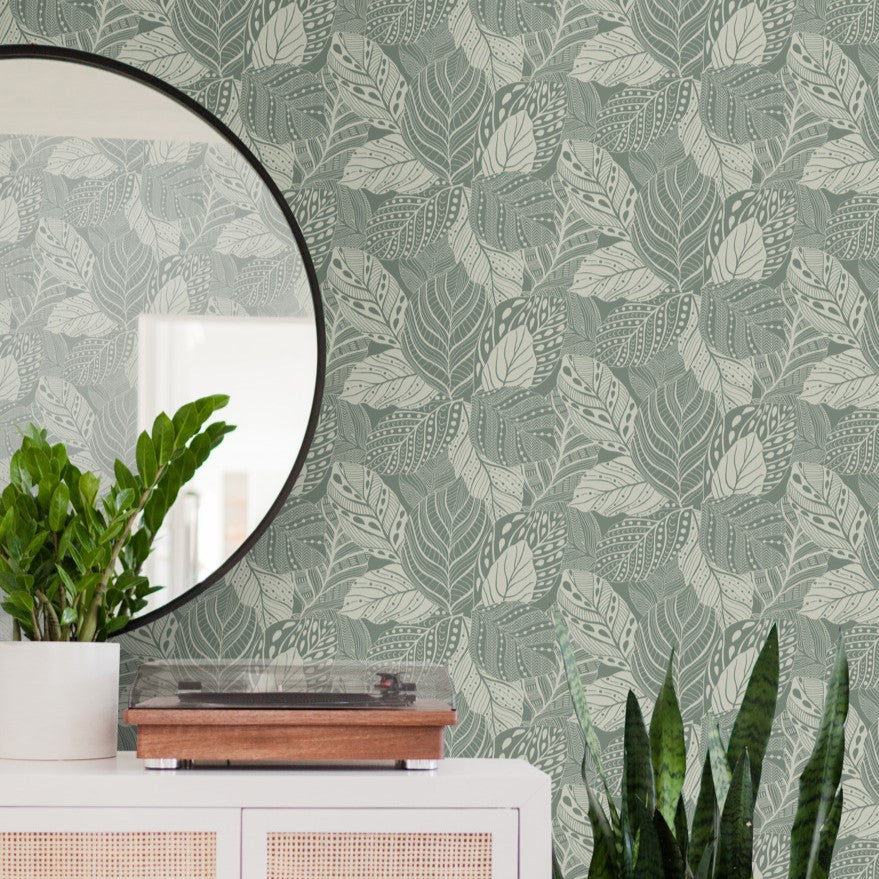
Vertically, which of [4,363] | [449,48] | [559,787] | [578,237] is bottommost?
[559,787]

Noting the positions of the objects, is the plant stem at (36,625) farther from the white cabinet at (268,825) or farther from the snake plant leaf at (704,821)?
the snake plant leaf at (704,821)

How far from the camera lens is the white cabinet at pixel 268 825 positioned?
120 centimetres

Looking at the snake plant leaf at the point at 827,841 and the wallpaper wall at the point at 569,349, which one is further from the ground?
the wallpaper wall at the point at 569,349

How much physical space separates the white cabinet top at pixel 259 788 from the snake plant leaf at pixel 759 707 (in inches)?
11.1

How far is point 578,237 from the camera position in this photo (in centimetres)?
171

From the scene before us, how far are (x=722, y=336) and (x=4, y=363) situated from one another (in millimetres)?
1097

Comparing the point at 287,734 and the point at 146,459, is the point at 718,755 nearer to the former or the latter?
the point at 287,734

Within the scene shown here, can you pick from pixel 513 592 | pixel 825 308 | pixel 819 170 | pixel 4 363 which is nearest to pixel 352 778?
pixel 513 592

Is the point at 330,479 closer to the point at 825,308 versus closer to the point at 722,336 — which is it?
the point at 722,336

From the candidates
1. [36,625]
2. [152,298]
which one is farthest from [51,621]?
[152,298]

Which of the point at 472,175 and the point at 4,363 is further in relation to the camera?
the point at 472,175

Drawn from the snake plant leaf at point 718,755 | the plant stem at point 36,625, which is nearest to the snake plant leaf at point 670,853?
the snake plant leaf at point 718,755

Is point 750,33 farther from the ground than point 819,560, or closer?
farther from the ground

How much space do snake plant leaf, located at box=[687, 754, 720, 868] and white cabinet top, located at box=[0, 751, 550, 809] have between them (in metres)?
0.20
